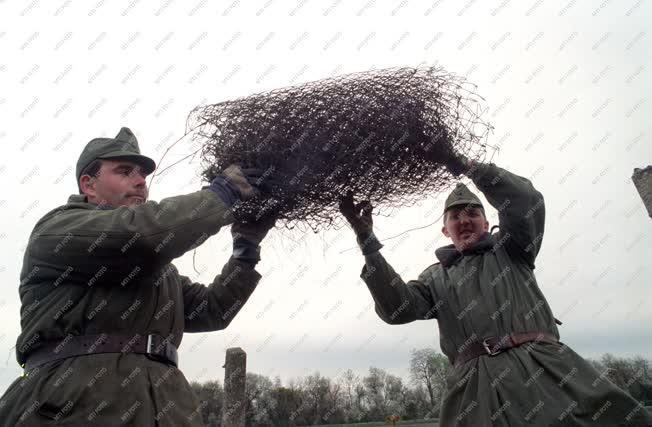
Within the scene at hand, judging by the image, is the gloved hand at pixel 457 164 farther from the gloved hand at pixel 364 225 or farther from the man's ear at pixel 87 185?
the man's ear at pixel 87 185

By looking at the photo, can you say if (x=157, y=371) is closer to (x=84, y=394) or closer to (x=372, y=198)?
(x=84, y=394)

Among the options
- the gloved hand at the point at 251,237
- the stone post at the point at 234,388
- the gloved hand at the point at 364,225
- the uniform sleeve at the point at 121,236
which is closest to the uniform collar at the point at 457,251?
the gloved hand at the point at 364,225

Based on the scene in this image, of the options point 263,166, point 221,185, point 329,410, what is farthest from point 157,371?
point 329,410

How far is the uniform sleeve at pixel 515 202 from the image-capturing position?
9.73 ft

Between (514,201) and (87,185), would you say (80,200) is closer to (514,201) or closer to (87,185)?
(87,185)

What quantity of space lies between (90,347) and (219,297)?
3.21 feet

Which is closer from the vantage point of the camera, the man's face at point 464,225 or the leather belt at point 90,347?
the leather belt at point 90,347

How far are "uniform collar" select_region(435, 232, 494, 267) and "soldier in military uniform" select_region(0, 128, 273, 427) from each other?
1.70 metres

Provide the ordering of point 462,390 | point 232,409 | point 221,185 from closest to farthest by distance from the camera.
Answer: point 221,185, point 462,390, point 232,409

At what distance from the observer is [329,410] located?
43.2 meters

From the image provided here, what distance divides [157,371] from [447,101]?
2073mm

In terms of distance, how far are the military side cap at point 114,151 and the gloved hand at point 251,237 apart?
0.65 meters

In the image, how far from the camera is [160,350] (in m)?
2.11

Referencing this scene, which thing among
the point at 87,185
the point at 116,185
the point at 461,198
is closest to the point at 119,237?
the point at 116,185
